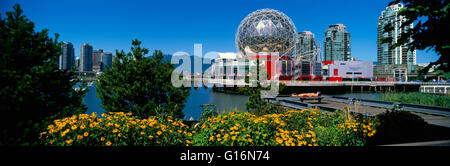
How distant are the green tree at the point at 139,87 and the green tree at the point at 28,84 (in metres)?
2.20

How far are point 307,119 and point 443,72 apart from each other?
3.75 m

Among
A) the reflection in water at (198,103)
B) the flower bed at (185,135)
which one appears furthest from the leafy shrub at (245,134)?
the reflection in water at (198,103)

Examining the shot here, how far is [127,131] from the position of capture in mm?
Answer: 4387

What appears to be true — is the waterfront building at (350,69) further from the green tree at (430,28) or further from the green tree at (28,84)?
the green tree at (28,84)

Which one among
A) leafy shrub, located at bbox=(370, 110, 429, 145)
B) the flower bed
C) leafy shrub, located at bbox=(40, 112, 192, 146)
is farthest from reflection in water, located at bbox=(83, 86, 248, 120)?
leafy shrub, located at bbox=(370, 110, 429, 145)

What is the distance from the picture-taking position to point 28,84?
4590mm

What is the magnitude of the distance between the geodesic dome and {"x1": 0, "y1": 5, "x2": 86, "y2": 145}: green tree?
68500mm

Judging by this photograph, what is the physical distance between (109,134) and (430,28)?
6.17 meters

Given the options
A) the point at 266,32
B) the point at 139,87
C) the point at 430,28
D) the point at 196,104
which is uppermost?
the point at 266,32

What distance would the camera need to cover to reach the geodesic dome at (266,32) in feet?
233

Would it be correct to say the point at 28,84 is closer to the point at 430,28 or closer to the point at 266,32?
the point at 430,28

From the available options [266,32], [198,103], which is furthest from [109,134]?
[266,32]
